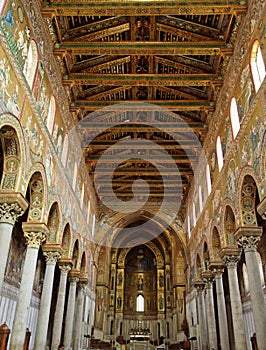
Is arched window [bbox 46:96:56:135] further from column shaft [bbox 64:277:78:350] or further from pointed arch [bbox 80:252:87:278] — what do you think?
pointed arch [bbox 80:252:87:278]

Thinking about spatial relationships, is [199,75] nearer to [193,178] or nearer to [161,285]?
[193,178]

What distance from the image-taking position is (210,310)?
19.1 m

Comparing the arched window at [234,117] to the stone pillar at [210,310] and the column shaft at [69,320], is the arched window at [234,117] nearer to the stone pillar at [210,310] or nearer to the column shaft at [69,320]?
the stone pillar at [210,310]

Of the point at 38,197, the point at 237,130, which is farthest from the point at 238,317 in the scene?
the point at 38,197

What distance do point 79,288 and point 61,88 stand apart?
43.1ft

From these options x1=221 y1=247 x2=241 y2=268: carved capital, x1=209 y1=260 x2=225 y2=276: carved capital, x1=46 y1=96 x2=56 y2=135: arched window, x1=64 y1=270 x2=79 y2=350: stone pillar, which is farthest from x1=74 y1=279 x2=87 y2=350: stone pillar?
x1=46 y1=96 x2=56 y2=135: arched window

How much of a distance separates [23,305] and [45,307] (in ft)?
9.36

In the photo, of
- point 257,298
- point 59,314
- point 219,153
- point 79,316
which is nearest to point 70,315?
point 59,314

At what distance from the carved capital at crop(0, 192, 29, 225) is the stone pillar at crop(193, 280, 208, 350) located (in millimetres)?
14429

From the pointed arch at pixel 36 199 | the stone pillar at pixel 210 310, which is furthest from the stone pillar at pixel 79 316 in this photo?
the pointed arch at pixel 36 199

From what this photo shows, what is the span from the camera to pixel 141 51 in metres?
14.9

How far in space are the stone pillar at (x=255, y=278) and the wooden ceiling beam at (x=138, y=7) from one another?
8.15 metres

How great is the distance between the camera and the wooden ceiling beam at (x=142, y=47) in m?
14.5

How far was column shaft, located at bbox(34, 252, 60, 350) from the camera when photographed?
13.7 meters
